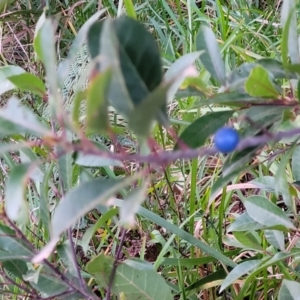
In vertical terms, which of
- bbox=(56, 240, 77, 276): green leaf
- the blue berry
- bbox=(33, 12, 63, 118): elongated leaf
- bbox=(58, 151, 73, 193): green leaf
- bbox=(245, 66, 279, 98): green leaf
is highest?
bbox=(33, 12, 63, 118): elongated leaf

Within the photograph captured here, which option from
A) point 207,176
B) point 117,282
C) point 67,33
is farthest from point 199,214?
point 67,33

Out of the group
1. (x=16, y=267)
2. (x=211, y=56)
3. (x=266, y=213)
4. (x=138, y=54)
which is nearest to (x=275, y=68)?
(x=211, y=56)

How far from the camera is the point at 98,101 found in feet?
0.84

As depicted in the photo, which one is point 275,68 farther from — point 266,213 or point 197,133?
point 266,213

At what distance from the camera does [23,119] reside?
32cm

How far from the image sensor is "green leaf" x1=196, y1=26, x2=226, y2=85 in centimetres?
47

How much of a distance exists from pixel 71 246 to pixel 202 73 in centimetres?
67

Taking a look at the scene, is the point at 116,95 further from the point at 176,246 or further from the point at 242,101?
the point at 176,246

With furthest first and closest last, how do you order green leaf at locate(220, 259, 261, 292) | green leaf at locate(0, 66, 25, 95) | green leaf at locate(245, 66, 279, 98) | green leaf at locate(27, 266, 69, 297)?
green leaf at locate(220, 259, 261, 292) < green leaf at locate(27, 266, 69, 297) < green leaf at locate(0, 66, 25, 95) < green leaf at locate(245, 66, 279, 98)

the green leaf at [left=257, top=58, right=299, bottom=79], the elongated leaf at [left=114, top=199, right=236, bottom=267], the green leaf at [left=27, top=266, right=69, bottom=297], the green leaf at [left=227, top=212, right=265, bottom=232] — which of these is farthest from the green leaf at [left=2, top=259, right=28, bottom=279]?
the green leaf at [left=257, top=58, right=299, bottom=79]

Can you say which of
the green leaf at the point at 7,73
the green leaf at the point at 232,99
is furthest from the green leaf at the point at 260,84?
the green leaf at the point at 7,73

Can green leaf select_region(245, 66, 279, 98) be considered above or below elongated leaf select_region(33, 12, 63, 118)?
below

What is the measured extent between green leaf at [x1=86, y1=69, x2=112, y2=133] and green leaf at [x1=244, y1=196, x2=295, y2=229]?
1.68 ft

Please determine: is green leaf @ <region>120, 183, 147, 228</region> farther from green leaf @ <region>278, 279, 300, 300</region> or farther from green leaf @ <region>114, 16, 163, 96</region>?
green leaf @ <region>278, 279, 300, 300</region>
